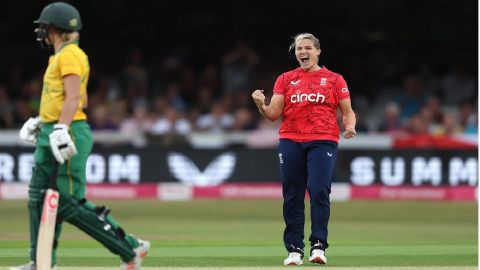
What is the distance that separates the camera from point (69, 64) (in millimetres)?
6379

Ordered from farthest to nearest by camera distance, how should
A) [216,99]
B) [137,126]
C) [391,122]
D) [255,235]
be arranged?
[216,99] → [391,122] → [137,126] → [255,235]

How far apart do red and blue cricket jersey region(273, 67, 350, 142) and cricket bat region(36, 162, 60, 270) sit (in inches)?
84.3

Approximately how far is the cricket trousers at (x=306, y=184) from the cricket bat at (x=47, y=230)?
208 cm

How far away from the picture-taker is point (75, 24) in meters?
6.48

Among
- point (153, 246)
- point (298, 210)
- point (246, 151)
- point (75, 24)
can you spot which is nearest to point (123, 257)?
point (75, 24)

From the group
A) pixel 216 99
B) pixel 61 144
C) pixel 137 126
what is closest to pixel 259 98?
pixel 61 144

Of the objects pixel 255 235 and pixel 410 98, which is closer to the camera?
pixel 255 235

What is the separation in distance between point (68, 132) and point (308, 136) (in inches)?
81.9

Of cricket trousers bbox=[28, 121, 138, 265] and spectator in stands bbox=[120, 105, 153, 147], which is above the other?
spectator in stands bbox=[120, 105, 153, 147]

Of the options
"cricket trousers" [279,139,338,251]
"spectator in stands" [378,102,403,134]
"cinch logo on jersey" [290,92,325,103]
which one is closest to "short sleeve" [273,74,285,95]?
"cinch logo on jersey" [290,92,325,103]

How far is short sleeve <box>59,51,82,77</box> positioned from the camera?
6.38 metres

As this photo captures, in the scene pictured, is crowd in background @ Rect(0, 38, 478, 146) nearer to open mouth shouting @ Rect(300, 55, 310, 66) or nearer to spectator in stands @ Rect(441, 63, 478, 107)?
spectator in stands @ Rect(441, 63, 478, 107)

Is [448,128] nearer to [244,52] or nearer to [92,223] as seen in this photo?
[244,52]

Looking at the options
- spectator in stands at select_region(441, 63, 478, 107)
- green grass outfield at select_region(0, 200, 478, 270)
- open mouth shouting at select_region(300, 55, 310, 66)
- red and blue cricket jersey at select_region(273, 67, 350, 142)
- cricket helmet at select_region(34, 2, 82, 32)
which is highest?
spectator in stands at select_region(441, 63, 478, 107)
